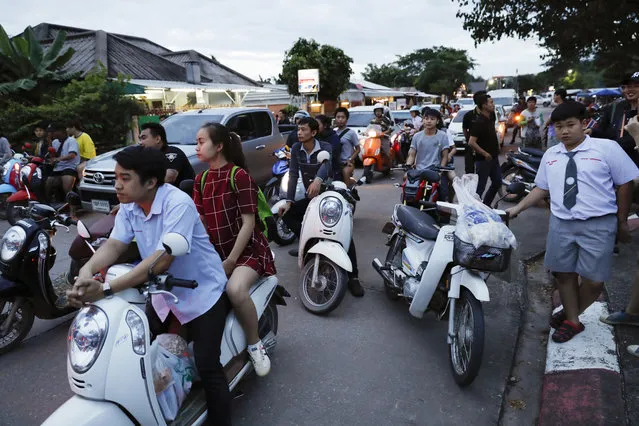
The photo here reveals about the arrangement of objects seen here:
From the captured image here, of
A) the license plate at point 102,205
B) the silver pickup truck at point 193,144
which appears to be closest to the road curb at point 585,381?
the silver pickup truck at point 193,144

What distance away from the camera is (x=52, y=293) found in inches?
147

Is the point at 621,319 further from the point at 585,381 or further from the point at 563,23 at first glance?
the point at 563,23

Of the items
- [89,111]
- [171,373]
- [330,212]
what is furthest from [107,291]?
[89,111]

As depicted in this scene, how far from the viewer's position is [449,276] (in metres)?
3.49

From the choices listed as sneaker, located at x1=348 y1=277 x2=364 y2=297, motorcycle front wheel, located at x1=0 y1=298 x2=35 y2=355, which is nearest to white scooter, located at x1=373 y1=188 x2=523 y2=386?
sneaker, located at x1=348 y1=277 x2=364 y2=297

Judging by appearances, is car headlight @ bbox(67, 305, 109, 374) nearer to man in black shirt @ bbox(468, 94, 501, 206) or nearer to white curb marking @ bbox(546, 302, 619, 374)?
white curb marking @ bbox(546, 302, 619, 374)

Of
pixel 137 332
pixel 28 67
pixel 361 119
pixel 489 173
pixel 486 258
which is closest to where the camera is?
pixel 137 332

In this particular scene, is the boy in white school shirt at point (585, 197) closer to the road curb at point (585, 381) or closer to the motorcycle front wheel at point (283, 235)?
the road curb at point (585, 381)

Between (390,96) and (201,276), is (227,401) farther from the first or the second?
(390,96)

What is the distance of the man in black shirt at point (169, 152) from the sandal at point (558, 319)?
12.1ft

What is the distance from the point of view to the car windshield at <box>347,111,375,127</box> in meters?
13.7

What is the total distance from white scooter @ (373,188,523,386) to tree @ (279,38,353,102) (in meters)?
23.0

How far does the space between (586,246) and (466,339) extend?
3.70ft

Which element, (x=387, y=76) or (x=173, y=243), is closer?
(x=173, y=243)
